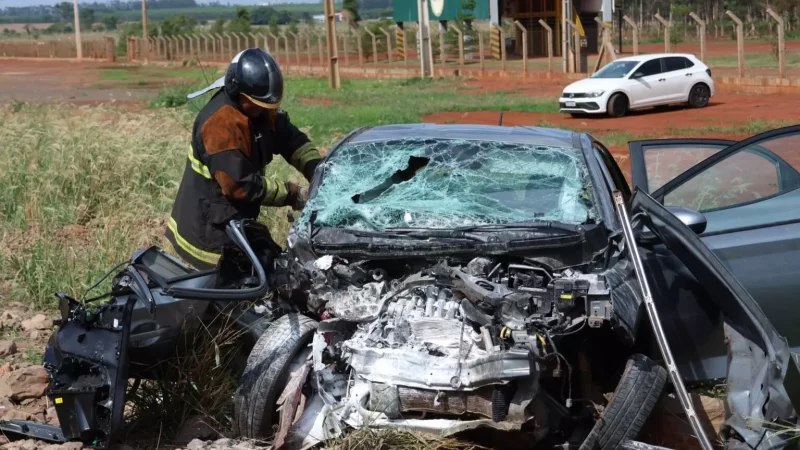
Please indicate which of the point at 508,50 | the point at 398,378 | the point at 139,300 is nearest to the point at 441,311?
the point at 398,378

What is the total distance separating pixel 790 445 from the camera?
13.8 feet

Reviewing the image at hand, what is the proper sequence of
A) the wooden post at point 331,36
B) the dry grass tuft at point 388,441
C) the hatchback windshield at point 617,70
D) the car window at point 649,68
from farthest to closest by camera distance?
the wooden post at point 331,36 < the hatchback windshield at point 617,70 < the car window at point 649,68 < the dry grass tuft at point 388,441

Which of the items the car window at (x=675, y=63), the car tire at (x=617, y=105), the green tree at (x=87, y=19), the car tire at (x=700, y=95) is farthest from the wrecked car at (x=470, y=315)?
the green tree at (x=87, y=19)

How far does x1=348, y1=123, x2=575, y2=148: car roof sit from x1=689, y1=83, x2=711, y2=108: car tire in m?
19.1

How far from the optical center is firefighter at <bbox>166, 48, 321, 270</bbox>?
18.8ft

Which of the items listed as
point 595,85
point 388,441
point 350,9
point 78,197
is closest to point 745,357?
point 388,441

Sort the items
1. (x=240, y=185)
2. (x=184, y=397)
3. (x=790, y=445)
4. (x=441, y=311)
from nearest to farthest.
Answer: (x=790, y=445), (x=441, y=311), (x=184, y=397), (x=240, y=185)

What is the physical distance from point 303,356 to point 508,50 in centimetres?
4953

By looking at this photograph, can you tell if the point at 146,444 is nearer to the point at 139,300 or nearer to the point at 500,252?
the point at 139,300

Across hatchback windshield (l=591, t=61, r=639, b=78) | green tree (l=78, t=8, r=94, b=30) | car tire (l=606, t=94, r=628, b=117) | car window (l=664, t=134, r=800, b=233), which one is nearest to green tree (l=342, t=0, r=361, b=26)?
hatchback windshield (l=591, t=61, r=639, b=78)

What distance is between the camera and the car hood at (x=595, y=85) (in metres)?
23.2

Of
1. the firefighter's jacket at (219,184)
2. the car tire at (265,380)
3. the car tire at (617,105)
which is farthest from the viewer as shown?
the car tire at (617,105)

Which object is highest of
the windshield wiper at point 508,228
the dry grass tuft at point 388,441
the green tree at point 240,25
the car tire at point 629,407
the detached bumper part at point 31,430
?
the green tree at point 240,25

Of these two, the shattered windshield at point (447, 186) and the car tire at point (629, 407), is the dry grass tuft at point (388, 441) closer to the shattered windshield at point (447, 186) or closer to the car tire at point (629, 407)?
the car tire at point (629, 407)
